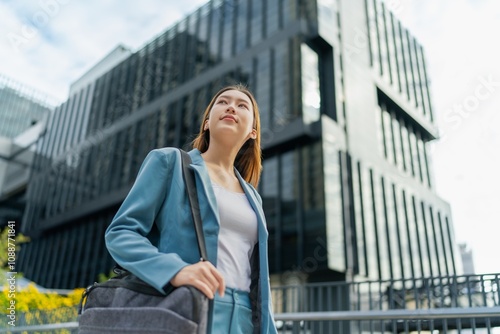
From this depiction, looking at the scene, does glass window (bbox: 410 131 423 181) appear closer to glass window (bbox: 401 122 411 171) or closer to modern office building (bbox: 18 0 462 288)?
modern office building (bbox: 18 0 462 288)

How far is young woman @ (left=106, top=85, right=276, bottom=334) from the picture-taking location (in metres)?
1.38

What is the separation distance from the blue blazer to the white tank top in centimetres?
6

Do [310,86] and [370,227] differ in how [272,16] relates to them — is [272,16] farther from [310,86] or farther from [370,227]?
[370,227]

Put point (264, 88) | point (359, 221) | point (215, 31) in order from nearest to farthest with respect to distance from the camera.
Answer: point (359, 221) < point (264, 88) < point (215, 31)

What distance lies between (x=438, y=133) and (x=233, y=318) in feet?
147

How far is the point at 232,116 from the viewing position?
1952 mm

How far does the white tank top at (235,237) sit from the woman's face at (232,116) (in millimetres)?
244

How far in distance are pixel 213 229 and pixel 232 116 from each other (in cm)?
54

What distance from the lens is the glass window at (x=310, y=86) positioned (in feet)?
85.1

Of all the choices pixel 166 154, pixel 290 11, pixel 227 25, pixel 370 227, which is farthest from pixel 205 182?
pixel 227 25

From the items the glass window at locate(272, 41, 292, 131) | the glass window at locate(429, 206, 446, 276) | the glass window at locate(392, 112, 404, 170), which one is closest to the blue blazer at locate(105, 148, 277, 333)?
the glass window at locate(272, 41, 292, 131)

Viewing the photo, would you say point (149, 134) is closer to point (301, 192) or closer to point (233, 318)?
point (301, 192)

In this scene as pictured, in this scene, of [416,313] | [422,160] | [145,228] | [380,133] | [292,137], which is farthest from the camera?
[422,160]

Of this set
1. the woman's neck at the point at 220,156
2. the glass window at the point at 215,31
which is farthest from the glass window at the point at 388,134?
the woman's neck at the point at 220,156
